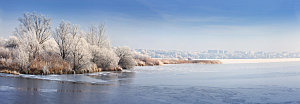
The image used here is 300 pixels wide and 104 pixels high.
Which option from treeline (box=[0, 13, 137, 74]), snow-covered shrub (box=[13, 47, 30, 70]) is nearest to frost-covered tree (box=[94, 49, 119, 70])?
treeline (box=[0, 13, 137, 74])

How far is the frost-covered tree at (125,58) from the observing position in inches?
1346

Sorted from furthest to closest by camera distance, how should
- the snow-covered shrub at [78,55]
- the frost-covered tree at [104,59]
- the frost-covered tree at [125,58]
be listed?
1. the frost-covered tree at [125,58]
2. the frost-covered tree at [104,59]
3. the snow-covered shrub at [78,55]

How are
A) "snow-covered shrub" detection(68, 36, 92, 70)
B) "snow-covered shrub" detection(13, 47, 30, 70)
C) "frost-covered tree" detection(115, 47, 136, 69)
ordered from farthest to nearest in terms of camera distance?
1. "frost-covered tree" detection(115, 47, 136, 69)
2. "snow-covered shrub" detection(68, 36, 92, 70)
3. "snow-covered shrub" detection(13, 47, 30, 70)

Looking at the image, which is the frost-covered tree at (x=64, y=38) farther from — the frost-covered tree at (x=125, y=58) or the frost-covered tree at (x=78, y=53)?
the frost-covered tree at (x=125, y=58)

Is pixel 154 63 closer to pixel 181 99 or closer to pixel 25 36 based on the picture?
pixel 25 36

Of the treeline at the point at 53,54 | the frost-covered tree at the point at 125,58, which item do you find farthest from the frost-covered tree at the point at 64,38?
the frost-covered tree at the point at 125,58

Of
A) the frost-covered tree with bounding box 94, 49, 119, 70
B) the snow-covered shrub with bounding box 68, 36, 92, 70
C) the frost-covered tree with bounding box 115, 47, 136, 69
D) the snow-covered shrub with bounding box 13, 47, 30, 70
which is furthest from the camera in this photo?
the frost-covered tree with bounding box 115, 47, 136, 69

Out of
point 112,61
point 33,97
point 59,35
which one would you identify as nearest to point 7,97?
point 33,97

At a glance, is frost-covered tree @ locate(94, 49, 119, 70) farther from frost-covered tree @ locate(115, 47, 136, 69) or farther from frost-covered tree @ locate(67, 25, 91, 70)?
frost-covered tree @ locate(115, 47, 136, 69)

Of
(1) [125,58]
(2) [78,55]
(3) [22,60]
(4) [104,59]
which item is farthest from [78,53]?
(1) [125,58]

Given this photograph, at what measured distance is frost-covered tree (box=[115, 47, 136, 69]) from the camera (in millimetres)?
34188

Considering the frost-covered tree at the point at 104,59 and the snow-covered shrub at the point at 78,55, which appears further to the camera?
the frost-covered tree at the point at 104,59

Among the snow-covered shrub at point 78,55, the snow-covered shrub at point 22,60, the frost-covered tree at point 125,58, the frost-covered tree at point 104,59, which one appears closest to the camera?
the snow-covered shrub at point 22,60

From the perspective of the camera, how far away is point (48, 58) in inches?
940
